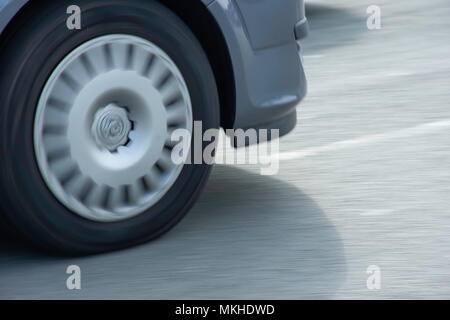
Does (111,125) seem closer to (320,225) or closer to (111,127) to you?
(111,127)

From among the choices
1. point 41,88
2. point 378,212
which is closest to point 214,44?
point 41,88

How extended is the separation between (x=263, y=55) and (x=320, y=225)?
0.75m

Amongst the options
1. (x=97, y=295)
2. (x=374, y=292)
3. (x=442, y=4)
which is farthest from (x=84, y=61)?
(x=442, y=4)

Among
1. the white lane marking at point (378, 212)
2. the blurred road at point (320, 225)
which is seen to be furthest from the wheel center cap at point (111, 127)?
the white lane marking at point (378, 212)

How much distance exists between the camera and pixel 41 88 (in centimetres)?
385

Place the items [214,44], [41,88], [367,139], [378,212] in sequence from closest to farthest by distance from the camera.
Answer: [41,88] → [214,44] → [378,212] → [367,139]

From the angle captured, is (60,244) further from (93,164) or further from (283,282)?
(283,282)

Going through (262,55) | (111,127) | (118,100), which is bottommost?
(111,127)

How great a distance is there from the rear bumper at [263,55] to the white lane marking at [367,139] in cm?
86

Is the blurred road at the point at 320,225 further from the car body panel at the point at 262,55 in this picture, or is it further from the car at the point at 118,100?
the car body panel at the point at 262,55

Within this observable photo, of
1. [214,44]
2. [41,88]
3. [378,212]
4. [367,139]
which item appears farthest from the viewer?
[367,139]

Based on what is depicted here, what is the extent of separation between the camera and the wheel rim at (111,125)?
3.90 meters

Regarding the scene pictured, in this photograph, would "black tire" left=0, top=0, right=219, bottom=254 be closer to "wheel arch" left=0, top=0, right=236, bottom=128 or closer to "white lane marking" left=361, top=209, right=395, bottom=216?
"wheel arch" left=0, top=0, right=236, bottom=128

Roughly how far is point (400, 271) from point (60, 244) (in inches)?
50.0
